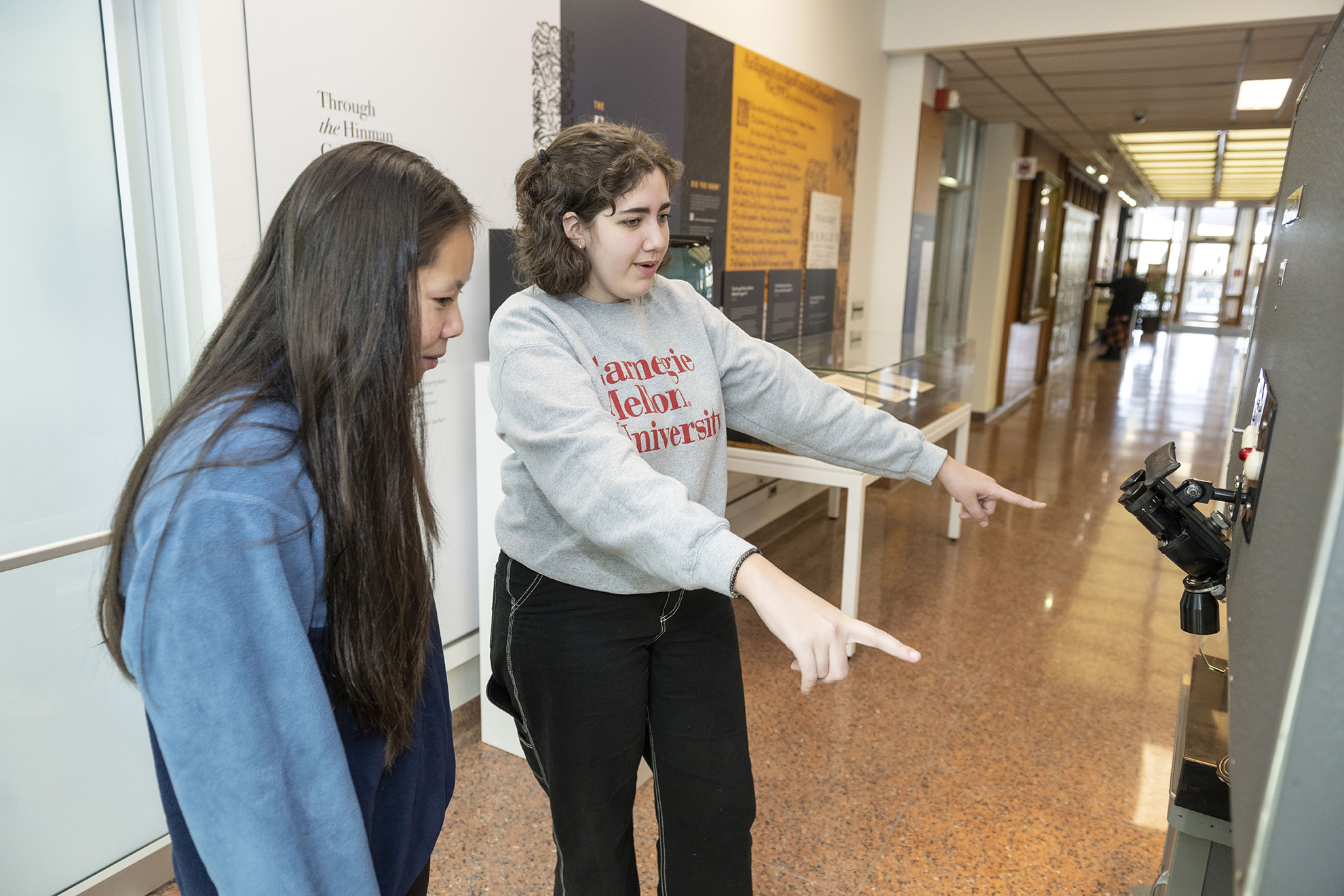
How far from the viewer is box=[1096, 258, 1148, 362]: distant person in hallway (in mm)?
13305

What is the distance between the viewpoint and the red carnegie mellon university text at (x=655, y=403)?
53.2 inches

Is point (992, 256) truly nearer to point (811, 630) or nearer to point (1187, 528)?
point (1187, 528)

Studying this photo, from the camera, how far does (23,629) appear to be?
5.76ft

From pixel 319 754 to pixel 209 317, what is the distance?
1.53 meters

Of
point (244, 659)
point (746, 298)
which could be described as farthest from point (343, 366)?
point (746, 298)

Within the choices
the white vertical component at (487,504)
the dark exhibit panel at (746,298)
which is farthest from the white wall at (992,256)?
the white vertical component at (487,504)

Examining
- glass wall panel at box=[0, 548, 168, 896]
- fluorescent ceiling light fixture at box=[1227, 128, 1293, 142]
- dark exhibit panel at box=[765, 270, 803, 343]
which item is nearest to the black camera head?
glass wall panel at box=[0, 548, 168, 896]

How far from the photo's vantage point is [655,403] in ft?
4.55

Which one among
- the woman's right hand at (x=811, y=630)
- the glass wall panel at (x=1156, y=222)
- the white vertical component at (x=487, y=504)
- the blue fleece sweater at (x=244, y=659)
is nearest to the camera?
the blue fleece sweater at (x=244, y=659)

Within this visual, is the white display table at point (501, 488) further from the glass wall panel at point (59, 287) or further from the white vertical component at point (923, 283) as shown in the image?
the white vertical component at point (923, 283)

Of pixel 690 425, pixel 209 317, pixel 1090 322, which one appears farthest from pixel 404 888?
pixel 1090 322

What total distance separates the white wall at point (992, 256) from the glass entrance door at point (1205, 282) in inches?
687

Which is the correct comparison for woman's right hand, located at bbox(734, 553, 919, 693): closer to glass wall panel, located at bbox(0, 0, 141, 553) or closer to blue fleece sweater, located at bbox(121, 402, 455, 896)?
blue fleece sweater, located at bbox(121, 402, 455, 896)

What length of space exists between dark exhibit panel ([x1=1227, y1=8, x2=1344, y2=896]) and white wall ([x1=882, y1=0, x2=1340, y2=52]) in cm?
462
